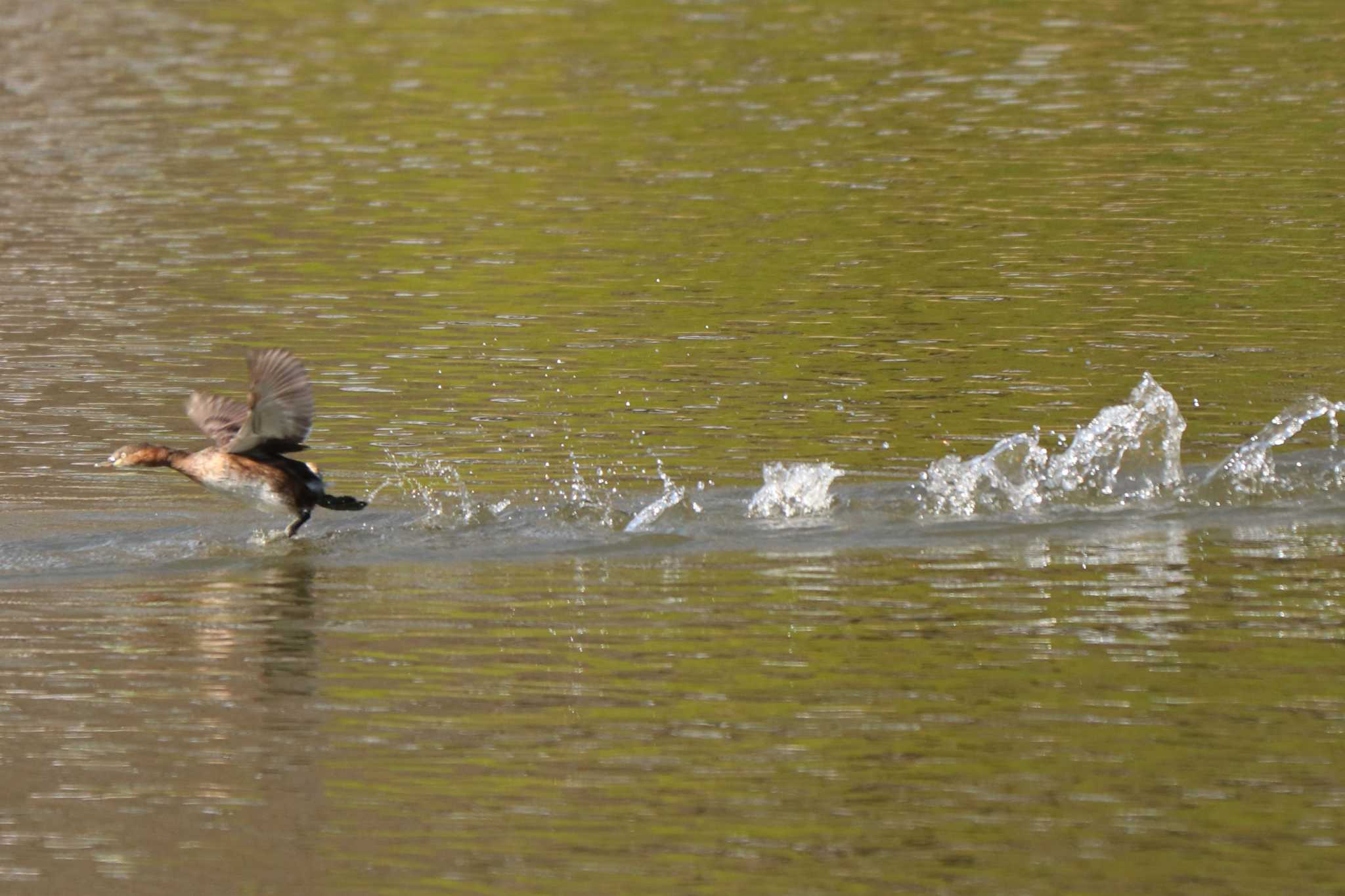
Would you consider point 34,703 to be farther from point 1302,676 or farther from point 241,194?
point 241,194

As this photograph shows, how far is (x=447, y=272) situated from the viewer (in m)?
19.5

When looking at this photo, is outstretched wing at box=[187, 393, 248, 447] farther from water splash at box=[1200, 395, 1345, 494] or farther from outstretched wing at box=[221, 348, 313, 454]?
water splash at box=[1200, 395, 1345, 494]

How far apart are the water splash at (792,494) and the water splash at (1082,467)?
49cm

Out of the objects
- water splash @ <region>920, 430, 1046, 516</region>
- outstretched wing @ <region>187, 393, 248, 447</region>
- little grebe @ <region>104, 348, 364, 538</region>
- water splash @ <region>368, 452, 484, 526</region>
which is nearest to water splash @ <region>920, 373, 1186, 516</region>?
water splash @ <region>920, 430, 1046, 516</region>

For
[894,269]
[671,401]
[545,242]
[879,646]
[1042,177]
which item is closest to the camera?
[879,646]

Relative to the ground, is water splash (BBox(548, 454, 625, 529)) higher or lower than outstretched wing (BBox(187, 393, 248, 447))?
lower

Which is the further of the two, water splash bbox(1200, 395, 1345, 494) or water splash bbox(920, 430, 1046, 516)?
water splash bbox(1200, 395, 1345, 494)

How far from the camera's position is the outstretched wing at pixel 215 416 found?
11.8m

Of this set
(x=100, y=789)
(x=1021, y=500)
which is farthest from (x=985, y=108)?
(x=100, y=789)

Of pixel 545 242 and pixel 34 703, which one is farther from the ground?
pixel 545 242

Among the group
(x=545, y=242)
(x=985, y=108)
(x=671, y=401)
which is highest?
(x=985, y=108)

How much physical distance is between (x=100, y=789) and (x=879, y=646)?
2.97m

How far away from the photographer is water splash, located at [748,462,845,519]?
1159 cm

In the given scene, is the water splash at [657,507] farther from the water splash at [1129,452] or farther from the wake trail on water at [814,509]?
the water splash at [1129,452]
